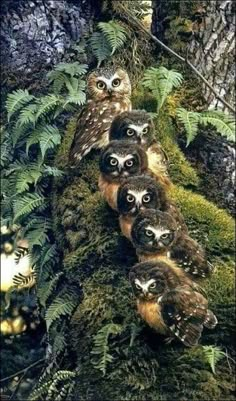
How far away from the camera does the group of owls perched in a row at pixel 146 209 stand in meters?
4.36

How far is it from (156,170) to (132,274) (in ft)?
2.21

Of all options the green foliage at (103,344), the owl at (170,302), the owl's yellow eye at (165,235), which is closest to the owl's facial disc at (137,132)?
the owl's yellow eye at (165,235)

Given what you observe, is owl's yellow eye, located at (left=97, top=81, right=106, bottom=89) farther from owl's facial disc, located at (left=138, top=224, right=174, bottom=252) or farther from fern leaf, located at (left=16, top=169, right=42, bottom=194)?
owl's facial disc, located at (left=138, top=224, right=174, bottom=252)

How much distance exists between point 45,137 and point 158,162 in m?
0.76

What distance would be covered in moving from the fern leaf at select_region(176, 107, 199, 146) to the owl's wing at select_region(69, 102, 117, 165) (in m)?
0.38

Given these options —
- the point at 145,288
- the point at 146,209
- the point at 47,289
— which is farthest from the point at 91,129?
the point at 145,288

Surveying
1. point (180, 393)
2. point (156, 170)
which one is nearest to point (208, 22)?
point (156, 170)

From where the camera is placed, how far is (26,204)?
527 cm

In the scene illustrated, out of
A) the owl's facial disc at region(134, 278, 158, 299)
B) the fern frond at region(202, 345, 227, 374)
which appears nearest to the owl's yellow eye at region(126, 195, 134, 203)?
the owl's facial disc at region(134, 278, 158, 299)

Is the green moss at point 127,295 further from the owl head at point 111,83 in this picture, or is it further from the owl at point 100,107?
the owl head at point 111,83

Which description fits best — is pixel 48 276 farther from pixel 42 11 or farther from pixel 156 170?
pixel 42 11

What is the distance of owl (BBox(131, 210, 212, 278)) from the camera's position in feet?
14.7

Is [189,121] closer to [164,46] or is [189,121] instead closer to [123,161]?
[123,161]

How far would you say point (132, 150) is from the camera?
4.76 m
